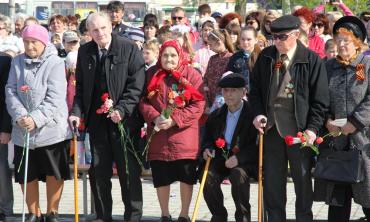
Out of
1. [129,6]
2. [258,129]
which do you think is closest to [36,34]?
[258,129]

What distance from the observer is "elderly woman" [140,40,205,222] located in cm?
912

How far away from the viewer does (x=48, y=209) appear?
31.2ft

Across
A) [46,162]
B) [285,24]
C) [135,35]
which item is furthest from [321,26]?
[46,162]

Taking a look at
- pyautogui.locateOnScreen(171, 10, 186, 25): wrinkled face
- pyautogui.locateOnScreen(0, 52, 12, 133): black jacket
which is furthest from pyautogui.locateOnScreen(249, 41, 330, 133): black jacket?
pyautogui.locateOnScreen(171, 10, 186, 25): wrinkled face

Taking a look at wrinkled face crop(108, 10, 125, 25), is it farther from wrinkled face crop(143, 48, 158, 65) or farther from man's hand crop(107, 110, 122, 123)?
man's hand crop(107, 110, 122, 123)

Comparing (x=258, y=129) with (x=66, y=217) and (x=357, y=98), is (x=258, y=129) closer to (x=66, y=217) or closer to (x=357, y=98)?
(x=357, y=98)

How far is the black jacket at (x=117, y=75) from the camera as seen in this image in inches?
362

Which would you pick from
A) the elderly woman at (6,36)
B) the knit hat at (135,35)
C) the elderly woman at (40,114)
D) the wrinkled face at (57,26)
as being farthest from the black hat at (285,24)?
the wrinkled face at (57,26)

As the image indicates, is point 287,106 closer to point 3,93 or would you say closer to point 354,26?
point 354,26

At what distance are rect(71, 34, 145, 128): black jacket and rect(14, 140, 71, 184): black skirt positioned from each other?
455 mm

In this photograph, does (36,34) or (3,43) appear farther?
(3,43)

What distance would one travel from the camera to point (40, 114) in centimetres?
921

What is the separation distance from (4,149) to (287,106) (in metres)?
3.28

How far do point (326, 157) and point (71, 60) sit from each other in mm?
4681
